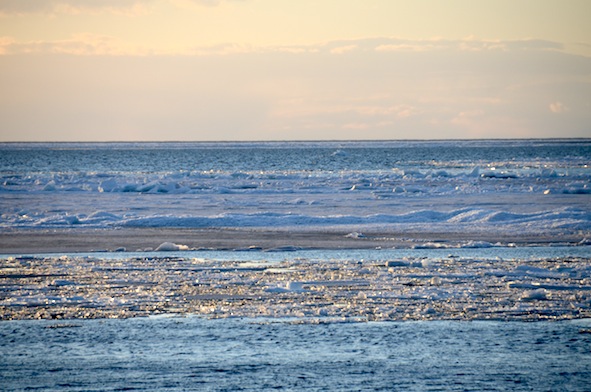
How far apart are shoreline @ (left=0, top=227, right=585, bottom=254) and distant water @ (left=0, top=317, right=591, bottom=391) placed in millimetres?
7560

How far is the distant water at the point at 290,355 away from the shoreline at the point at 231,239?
7.56 meters

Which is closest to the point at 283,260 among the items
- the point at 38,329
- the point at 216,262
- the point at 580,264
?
the point at 216,262

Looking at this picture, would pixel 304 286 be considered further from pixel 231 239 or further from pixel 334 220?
pixel 334 220

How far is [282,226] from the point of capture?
69.2 ft

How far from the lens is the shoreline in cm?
1700

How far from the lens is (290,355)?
8.07 meters

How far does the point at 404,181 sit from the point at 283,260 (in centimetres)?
2752

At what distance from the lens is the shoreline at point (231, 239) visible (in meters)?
17.0

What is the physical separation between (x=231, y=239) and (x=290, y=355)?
1037 cm

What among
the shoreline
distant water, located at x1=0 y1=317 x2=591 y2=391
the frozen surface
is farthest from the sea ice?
distant water, located at x1=0 y1=317 x2=591 y2=391

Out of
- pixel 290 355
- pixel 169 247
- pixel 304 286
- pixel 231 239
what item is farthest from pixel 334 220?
pixel 290 355

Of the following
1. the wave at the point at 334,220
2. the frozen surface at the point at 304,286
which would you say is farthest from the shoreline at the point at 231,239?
the frozen surface at the point at 304,286

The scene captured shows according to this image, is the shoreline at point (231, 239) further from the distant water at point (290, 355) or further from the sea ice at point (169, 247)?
the distant water at point (290, 355)

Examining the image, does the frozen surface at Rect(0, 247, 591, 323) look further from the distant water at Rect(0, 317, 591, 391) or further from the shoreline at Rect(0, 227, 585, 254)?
the shoreline at Rect(0, 227, 585, 254)
